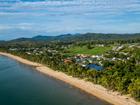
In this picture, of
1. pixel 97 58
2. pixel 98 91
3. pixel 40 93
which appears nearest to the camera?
pixel 98 91

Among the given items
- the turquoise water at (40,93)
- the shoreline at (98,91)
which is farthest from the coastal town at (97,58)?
the turquoise water at (40,93)

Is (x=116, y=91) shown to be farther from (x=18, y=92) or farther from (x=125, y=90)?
(x=18, y=92)

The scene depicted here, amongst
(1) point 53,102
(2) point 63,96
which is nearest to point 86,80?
(2) point 63,96

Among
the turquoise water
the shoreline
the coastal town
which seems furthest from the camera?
the coastal town

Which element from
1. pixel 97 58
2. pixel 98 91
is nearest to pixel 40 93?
pixel 98 91

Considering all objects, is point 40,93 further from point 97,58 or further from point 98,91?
point 97,58

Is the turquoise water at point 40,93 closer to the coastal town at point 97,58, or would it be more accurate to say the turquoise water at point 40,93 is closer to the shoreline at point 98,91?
the shoreline at point 98,91

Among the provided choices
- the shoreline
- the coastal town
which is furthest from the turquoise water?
the coastal town

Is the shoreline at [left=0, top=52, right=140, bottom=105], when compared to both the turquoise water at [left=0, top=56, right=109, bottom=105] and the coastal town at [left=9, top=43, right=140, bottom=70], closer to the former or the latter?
the turquoise water at [left=0, top=56, right=109, bottom=105]
